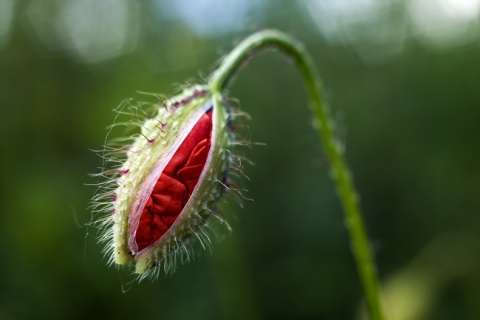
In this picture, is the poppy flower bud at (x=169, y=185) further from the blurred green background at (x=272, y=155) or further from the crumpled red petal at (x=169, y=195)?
the blurred green background at (x=272, y=155)

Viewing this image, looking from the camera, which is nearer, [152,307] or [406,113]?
[152,307]

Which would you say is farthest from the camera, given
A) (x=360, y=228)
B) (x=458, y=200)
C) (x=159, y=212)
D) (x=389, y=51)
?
(x=389, y=51)

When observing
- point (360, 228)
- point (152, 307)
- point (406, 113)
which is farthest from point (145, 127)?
point (406, 113)

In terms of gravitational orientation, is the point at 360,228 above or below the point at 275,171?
below

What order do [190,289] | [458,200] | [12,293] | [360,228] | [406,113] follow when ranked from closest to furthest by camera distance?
1. [360,228]
2. [12,293]
3. [190,289]
4. [458,200]
5. [406,113]

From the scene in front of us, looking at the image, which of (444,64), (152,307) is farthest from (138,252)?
(444,64)

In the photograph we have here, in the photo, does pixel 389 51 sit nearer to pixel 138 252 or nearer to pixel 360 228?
pixel 360 228

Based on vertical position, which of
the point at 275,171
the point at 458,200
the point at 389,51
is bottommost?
the point at 458,200

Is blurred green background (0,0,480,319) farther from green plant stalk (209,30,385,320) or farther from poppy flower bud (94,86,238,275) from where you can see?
poppy flower bud (94,86,238,275)
